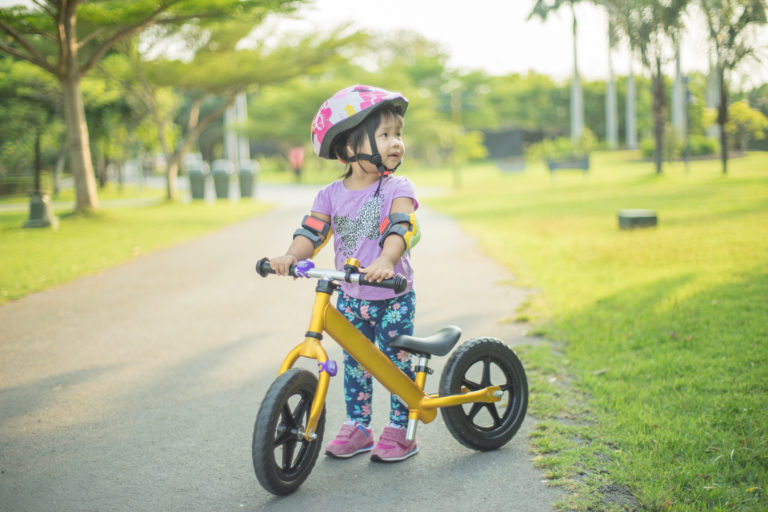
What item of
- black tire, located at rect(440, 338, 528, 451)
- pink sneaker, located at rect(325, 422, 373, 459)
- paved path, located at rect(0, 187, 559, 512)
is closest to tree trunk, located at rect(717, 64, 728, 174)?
paved path, located at rect(0, 187, 559, 512)

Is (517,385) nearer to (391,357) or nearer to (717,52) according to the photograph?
(391,357)

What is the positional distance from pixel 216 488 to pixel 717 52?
12246 mm

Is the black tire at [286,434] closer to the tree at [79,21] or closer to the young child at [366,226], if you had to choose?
the young child at [366,226]

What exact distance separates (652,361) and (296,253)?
2.81 m

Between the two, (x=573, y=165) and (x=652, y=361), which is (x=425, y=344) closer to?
(x=652, y=361)

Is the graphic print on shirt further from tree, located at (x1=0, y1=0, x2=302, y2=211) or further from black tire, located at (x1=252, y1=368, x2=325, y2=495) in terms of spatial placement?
tree, located at (x1=0, y1=0, x2=302, y2=211)

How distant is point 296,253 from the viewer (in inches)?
119

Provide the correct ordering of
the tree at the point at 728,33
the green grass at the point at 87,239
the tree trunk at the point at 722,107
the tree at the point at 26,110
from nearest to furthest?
the green grass at the point at 87,239, the tree at the point at 728,33, the tree trunk at the point at 722,107, the tree at the point at 26,110

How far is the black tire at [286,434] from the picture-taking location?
8.77 feet

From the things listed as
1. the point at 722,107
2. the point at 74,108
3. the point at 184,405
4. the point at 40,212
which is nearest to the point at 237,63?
the point at 74,108

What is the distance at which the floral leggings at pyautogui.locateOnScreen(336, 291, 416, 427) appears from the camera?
10.5 feet

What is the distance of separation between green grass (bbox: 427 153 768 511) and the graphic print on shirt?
136 centimetres

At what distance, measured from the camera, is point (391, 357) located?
129 inches

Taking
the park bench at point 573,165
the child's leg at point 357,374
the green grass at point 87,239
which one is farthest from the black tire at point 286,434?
the park bench at point 573,165
